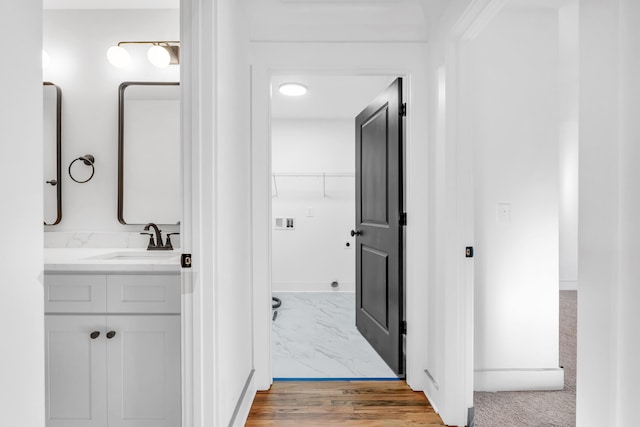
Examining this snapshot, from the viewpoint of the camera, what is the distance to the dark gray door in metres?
2.35

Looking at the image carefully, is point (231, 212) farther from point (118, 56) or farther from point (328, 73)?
point (118, 56)

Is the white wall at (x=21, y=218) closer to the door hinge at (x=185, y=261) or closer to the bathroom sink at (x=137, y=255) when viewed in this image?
the door hinge at (x=185, y=261)

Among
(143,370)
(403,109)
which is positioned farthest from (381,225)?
(143,370)

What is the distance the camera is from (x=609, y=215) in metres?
0.86

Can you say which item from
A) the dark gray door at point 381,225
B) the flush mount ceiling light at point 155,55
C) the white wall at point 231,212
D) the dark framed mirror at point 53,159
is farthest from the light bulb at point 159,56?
the dark gray door at point 381,225

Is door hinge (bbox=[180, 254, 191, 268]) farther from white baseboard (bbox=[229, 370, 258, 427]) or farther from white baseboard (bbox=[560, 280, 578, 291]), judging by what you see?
white baseboard (bbox=[560, 280, 578, 291])

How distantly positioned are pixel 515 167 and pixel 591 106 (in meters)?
1.32

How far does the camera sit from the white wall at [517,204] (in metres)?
2.14

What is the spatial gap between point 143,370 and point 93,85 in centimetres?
167

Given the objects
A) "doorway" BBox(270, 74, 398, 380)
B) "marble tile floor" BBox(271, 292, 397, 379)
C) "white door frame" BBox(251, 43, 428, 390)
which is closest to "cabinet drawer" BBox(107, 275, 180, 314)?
Answer: "white door frame" BBox(251, 43, 428, 390)

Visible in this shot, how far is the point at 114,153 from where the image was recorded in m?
2.21

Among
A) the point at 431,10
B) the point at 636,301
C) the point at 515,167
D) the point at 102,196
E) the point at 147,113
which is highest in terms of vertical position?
the point at 431,10

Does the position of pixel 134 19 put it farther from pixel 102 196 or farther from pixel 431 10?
pixel 431 10

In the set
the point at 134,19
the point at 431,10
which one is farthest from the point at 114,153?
the point at 431,10
